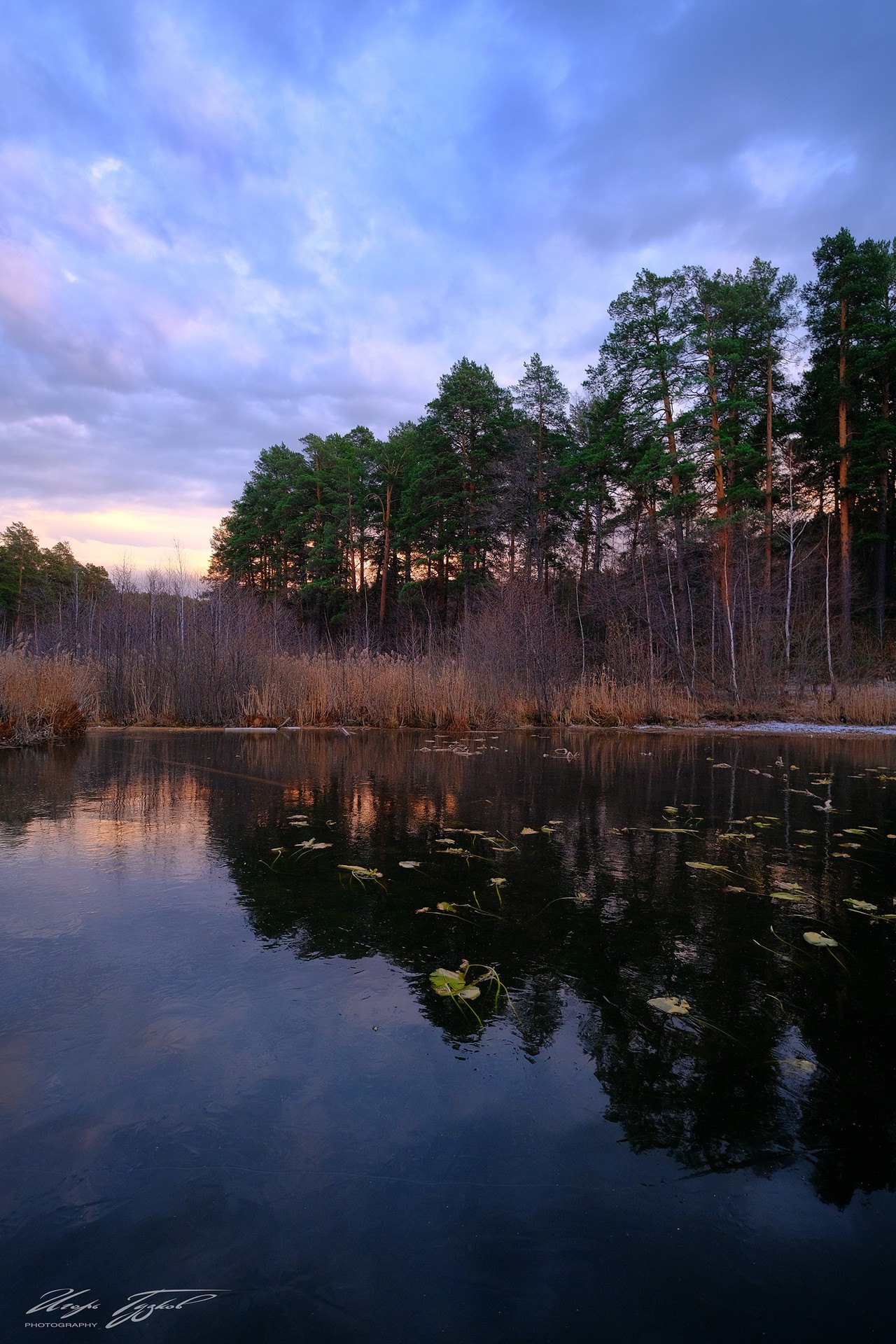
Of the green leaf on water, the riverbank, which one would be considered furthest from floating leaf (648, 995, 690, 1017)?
the riverbank

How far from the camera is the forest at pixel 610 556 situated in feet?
44.3

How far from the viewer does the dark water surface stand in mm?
1091

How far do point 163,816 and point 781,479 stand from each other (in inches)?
967

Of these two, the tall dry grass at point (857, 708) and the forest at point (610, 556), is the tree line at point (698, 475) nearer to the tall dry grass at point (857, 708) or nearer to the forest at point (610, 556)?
the forest at point (610, 556)

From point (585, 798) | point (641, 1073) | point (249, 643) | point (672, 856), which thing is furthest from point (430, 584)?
point (641, 1073)

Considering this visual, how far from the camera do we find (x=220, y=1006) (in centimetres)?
198

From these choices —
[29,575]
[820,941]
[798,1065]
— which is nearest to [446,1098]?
[798,1065]

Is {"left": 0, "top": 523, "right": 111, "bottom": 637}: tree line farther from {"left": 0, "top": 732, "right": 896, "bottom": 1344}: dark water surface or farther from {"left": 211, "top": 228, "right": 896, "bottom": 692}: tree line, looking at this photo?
{"left": 0, "top": 732, "right": 896, "bottom": 1344}: dark water surface

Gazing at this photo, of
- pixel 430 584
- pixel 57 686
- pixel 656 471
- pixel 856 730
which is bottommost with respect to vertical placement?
pixel 856 730

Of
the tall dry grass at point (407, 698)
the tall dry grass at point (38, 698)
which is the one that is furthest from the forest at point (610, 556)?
the tall dry grass at point (38, 698)

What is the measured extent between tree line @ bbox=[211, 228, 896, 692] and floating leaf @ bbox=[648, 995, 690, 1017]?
53.6 feet

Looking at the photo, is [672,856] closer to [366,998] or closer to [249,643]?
[366,998]

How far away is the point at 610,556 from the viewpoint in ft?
84.0

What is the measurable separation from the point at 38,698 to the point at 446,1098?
10176mm
